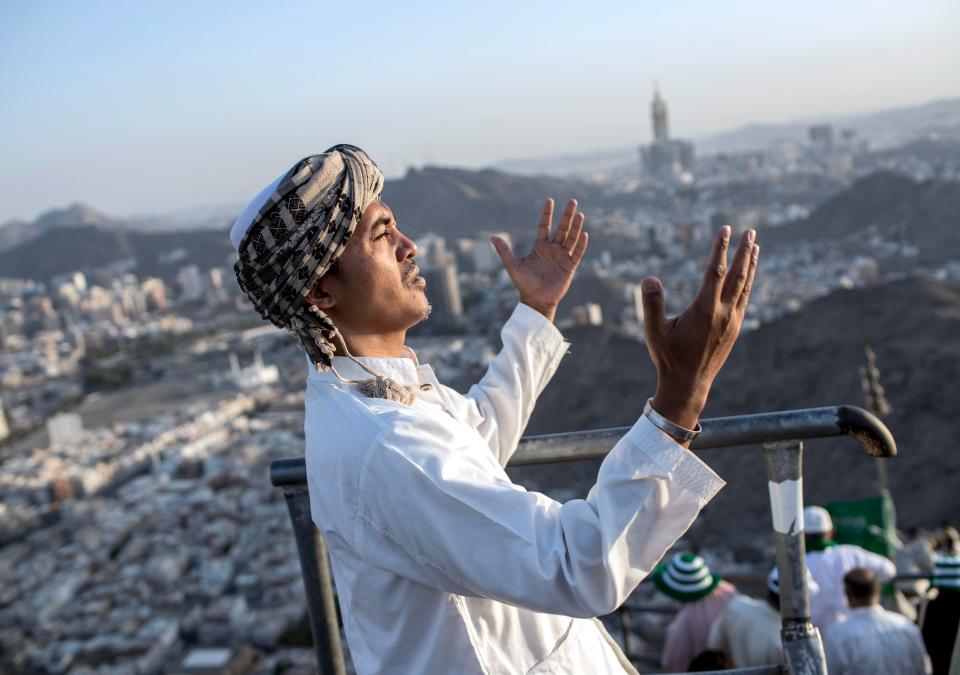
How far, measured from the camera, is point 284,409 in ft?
58.3

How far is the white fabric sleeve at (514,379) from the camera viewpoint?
0.86 metres

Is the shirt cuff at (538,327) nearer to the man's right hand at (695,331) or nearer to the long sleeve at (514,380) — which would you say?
the long sleeve at (514,380)

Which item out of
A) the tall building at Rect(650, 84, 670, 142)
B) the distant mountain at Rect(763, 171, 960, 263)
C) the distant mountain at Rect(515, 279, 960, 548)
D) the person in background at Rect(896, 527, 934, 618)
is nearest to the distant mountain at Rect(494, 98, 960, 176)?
the tall building at Rect(650, 84, 670, 142)

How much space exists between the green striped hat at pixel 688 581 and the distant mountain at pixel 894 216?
1911cm

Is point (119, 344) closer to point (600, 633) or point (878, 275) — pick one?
point (878, 275)

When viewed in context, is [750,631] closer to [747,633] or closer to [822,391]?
[747,633]

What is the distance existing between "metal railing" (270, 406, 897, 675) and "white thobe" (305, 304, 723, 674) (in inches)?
7.3

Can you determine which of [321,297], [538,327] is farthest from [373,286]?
[538,327]

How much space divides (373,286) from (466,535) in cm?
26

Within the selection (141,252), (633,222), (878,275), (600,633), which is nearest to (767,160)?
(633,222)

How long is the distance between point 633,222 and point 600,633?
31996 mm

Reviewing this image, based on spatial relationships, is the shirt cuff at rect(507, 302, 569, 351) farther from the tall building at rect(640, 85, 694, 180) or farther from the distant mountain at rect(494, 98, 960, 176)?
the distant mountain at rect(494, 98, 960, 176)

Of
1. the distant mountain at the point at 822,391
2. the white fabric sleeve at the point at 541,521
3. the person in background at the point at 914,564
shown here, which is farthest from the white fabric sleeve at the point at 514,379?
the distant mountain at the point at 822,391

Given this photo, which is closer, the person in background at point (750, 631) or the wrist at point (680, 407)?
the wrist at point (680, 407)
